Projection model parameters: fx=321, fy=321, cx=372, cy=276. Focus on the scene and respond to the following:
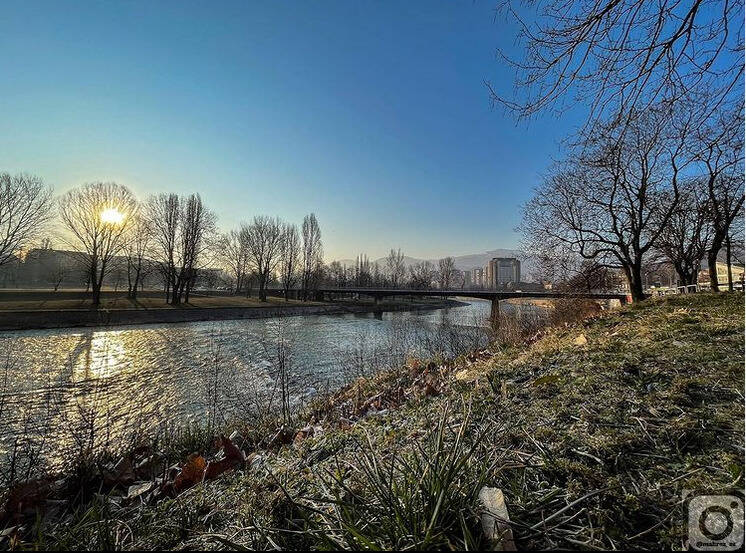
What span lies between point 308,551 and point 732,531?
1.62 m

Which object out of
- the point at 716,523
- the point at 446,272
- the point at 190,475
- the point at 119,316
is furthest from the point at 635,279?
the point at 446,272

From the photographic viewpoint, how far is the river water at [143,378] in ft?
18.6

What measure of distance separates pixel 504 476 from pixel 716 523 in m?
0.78


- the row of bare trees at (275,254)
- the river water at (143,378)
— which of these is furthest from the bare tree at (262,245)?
the river water at (143,378)

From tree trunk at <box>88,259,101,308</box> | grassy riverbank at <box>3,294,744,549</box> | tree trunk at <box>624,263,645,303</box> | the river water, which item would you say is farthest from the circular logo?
tree trunk at <box>88,259,101,308</box>

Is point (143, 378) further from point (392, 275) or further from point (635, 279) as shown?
point (392, 275)

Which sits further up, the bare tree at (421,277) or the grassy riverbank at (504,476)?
the bare tree at (421,277)

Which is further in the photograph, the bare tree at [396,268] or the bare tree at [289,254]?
the bare tree at [396,268]

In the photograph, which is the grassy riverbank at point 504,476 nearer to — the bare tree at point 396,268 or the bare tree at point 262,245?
the bare tree at point 262,245

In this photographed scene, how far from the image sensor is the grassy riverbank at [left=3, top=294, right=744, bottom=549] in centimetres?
128

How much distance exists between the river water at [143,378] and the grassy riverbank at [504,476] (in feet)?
9.16

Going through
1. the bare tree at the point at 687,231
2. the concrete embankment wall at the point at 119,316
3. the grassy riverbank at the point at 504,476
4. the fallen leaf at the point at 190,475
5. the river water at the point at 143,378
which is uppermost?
the bare tree at the point at 687,231

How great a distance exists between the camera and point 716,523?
126 centimetres

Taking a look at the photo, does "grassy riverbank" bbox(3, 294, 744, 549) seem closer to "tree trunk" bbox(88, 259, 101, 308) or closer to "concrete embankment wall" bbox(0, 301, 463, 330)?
"concrete embankment wall" bbox(0, 301, 463, 330)
